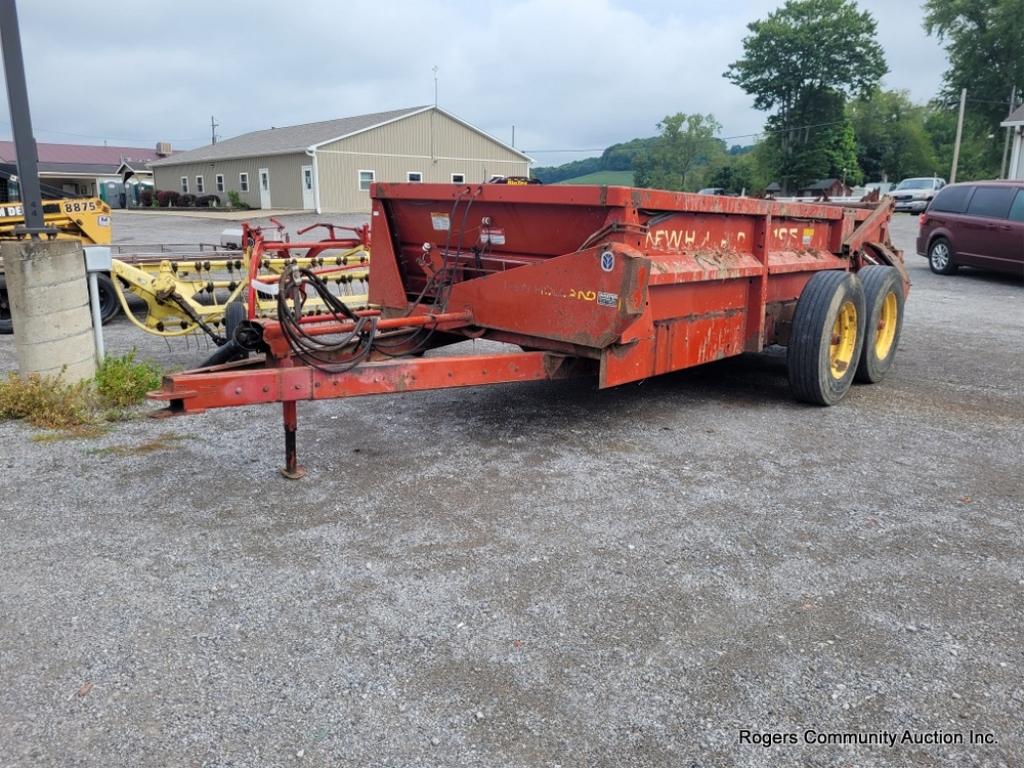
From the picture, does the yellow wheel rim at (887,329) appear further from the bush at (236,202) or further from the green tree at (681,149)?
the green tree at (681,149)

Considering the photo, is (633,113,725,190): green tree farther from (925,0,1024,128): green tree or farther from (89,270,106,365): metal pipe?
(89,270,106,365): metal pipe

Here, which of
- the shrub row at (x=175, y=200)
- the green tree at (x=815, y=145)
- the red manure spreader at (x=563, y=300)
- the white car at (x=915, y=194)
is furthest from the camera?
the green tree at (x=815, y=145)

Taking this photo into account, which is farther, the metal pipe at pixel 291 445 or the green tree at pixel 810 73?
the green tree at pixel 810 73

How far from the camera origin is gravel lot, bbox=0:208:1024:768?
8.75 feet

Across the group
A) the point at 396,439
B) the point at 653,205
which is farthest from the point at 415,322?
the point at 653,205

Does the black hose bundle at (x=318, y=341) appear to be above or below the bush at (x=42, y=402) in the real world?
above

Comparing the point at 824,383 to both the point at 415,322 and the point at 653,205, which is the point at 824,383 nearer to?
the point at 653,205

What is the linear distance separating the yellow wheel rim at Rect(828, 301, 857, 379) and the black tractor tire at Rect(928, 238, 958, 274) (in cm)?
1016

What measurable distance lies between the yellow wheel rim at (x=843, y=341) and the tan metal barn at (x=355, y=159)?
30979 mm

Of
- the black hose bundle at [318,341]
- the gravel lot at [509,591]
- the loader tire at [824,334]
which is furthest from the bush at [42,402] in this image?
the loader tire at [824,334]

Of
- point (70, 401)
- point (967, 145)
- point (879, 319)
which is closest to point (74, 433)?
point (70, 401)

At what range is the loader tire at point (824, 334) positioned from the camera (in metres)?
6.15

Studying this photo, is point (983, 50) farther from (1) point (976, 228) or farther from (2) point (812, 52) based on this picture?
(1) point (976, 228)

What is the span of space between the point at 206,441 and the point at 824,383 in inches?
178
